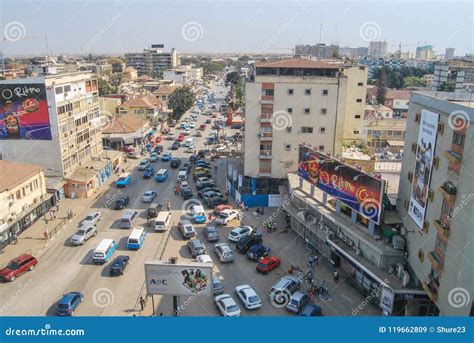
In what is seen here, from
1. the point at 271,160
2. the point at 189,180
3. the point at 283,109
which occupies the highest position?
the point at 283,109

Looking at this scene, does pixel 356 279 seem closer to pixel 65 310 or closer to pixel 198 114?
pixel 65 310

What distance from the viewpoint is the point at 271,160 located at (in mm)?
30562

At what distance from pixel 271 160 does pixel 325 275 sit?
11.8 metres

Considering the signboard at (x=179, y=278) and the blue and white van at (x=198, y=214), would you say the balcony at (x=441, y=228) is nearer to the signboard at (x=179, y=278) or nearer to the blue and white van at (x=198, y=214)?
the signboard at (x=179, y=278)

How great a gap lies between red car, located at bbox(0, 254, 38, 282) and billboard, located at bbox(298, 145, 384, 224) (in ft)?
51.7

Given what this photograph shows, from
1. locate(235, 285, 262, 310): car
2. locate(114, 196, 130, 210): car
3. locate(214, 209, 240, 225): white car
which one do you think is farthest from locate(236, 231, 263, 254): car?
locate(114, 196, 130, 210): car

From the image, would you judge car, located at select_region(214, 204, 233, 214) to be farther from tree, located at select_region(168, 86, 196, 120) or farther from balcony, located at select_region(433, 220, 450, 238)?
tree, located at select_region(168, 86, 196, 120)

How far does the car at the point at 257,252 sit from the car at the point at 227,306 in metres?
4.71

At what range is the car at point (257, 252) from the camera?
72.4 ft

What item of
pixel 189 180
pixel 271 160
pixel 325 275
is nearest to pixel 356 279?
pixel 325 275
